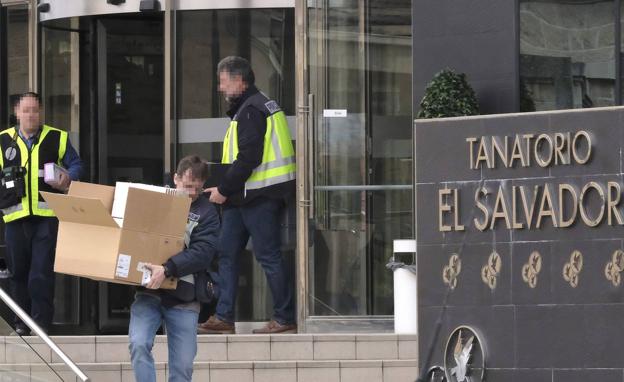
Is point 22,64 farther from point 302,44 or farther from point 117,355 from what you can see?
point 117,355

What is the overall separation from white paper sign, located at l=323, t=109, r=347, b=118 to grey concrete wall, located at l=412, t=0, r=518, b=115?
87cm

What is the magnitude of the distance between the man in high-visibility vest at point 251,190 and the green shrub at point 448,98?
4.89 ft

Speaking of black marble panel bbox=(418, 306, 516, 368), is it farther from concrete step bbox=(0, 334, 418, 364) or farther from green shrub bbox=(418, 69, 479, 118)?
green shrub bbox=(418, 69, 479, 118)

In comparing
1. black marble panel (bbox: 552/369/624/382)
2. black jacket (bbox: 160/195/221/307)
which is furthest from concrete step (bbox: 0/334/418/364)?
black jacket (bbox: 160/195/221/307)

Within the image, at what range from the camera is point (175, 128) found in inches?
574

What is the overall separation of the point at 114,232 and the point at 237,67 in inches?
149

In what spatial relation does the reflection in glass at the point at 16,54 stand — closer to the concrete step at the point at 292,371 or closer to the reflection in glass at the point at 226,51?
the reflection in glass at the point at 226,51

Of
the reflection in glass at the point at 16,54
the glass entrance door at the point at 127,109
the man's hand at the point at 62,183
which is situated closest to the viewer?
the man's hand at the point at 62,183

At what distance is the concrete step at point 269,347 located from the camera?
12.4 metres

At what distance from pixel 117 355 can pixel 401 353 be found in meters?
2.21

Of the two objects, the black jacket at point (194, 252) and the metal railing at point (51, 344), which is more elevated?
the black jacket at point (194, 252)

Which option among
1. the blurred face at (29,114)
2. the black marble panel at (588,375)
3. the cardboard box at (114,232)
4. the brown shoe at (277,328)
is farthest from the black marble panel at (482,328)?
the blurred face at (29,114)

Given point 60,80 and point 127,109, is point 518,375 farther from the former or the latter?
point 60,80

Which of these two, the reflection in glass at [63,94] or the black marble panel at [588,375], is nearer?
the black marble panel at [588,375]
